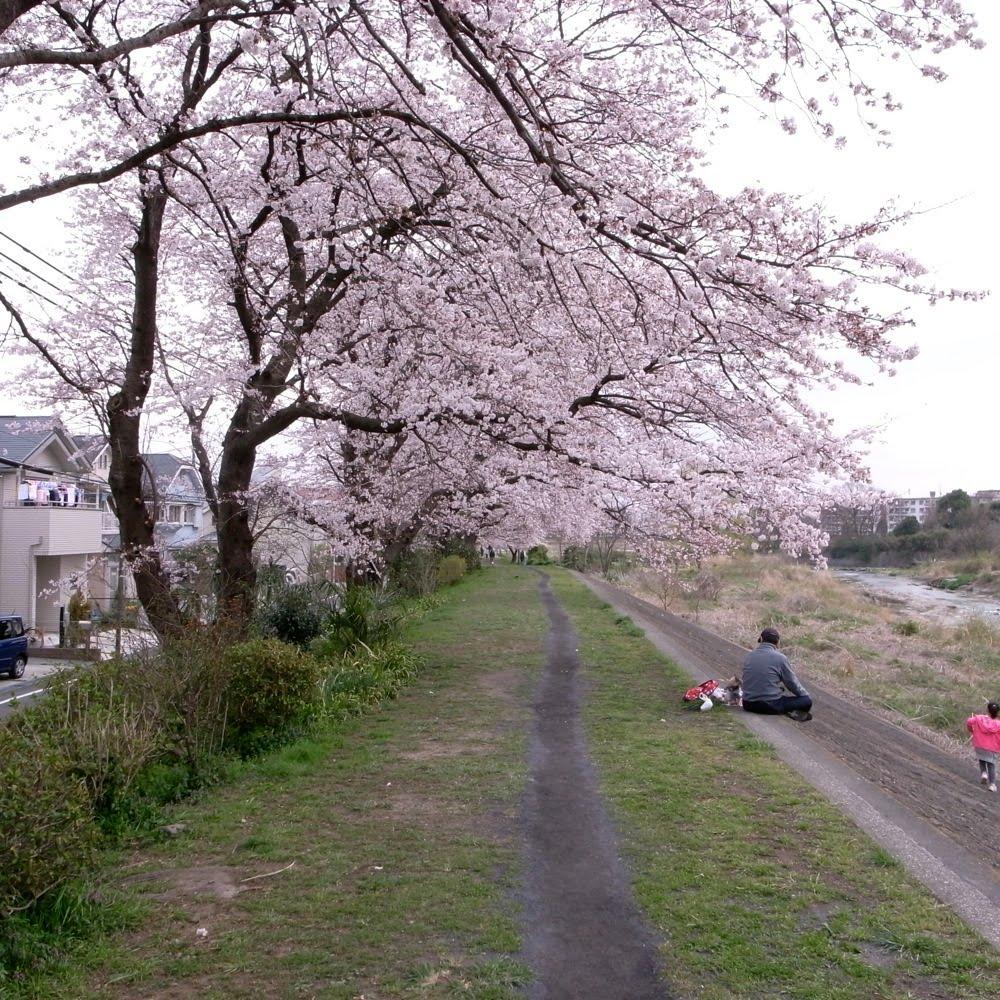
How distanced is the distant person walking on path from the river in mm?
26758

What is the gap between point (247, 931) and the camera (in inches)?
175

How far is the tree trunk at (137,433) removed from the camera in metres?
9.66

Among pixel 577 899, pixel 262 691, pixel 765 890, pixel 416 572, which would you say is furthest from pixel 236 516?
pixel 416 572

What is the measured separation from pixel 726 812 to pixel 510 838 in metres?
1.61

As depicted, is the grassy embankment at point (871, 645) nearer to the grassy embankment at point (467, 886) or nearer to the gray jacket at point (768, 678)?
the gray jacket at point (768, 678)

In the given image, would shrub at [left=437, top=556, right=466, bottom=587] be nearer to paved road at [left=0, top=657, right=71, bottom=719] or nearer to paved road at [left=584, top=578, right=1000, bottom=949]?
paved road at [left=0, top=657, right=71, bottom=719]

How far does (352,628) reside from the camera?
529 inches

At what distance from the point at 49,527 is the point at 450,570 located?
515 inches

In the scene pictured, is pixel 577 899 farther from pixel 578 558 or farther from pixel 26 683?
pixel 578 558

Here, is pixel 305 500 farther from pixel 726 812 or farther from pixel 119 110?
pixel 726 812

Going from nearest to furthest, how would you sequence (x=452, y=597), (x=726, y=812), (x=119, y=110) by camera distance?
1. (x=726, y=812)
2. (x=119, y=110)
3. (x=452, y=597)

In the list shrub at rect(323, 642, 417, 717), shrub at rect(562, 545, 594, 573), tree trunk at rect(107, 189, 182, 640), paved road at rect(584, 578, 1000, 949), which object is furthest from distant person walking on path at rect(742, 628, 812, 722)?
shrub at rect(562, 545, 594, 573)

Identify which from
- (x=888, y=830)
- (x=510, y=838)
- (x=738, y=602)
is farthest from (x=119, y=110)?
(x=738, y=602)

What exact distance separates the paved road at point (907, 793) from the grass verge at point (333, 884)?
2.39 m
